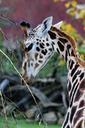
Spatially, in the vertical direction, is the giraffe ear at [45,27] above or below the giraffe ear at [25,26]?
below

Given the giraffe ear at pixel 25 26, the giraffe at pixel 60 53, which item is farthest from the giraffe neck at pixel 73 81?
the giraffe ear at pixel 25 26

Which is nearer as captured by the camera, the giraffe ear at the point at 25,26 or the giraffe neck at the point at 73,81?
the giraffe neck at the point at 73,81

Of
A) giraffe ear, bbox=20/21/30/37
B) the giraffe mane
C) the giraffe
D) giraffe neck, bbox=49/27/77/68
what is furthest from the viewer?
giraffe ear, bbox=20/21/30/37

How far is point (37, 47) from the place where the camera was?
553 centimetres

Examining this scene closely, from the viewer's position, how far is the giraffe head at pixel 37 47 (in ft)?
17.9

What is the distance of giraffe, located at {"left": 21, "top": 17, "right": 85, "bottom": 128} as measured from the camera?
4.87m

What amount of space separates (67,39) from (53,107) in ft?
12.9

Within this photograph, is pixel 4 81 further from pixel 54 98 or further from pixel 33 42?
pixel 33 42

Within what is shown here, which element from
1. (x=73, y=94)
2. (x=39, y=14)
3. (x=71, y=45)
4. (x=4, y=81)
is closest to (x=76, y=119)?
(x=73, y=94)

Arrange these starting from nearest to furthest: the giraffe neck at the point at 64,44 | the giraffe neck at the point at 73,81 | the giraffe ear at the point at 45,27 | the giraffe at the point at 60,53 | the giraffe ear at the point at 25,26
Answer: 1. the giraffe neck at the point at 73,81
2. the giraffe at the point at 60,53
3. the giraffe neck at the point at 64,44
4. the giraffe ear at the point at 45,27
5. the giraffe ear at the point at 25,26

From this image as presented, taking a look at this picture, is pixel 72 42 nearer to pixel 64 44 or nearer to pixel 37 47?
pixel 64 44

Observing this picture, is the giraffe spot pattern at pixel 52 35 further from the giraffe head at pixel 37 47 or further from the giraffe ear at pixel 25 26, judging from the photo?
the giraffe ear at pixel 25 26

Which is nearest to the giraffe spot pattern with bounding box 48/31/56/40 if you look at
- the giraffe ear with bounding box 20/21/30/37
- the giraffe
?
the giraffe

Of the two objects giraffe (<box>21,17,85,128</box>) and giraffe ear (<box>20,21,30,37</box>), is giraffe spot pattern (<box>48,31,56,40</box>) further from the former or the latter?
giraffe ear (<box>20,21,30,37</box>)
